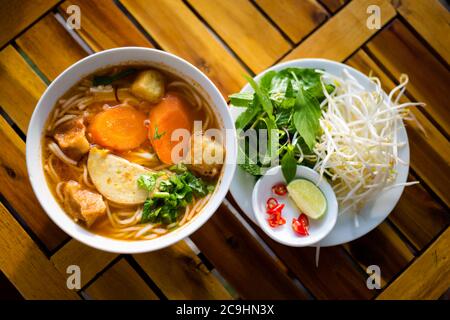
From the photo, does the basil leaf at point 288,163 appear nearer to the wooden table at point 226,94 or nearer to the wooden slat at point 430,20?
the wooden table at point 226,94

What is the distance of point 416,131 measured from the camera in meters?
2.54

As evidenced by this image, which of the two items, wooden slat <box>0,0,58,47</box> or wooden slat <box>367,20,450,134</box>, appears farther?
wooden slat <box>367,20,450,134</box>

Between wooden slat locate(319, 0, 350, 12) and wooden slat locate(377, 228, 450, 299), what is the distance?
1482mm

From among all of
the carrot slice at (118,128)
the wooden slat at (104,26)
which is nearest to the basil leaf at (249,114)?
the carrot slice at (118,128)

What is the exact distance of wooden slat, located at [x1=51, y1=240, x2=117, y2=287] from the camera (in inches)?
93.0

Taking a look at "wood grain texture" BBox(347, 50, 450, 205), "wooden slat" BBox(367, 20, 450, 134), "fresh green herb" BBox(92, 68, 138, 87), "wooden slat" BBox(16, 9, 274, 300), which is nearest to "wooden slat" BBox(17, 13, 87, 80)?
Answer: "wooden slat" BBox(16, 9, 274, 300)

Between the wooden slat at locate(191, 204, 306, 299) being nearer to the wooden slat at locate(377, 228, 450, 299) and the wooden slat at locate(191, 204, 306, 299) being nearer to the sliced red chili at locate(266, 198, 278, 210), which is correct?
the sliced red chili at locate(266, 198, 278, 210)

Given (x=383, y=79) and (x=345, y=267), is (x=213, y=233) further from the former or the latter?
(x=383, y=79)

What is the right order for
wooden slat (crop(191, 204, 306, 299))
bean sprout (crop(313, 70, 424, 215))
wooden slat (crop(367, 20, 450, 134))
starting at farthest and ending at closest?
wooden slat (crop(367, 20, 450, 134))
wooden slat (crop(191, 204, 306, 299))
bean sprout (crop(313, 70, 424, 215))

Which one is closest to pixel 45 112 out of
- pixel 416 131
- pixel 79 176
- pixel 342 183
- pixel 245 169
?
pixel 79 176

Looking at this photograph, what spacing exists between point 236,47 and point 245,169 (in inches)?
28.2

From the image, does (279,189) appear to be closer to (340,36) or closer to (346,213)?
(346,213)

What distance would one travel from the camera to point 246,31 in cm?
251

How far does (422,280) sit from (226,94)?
1.51m
